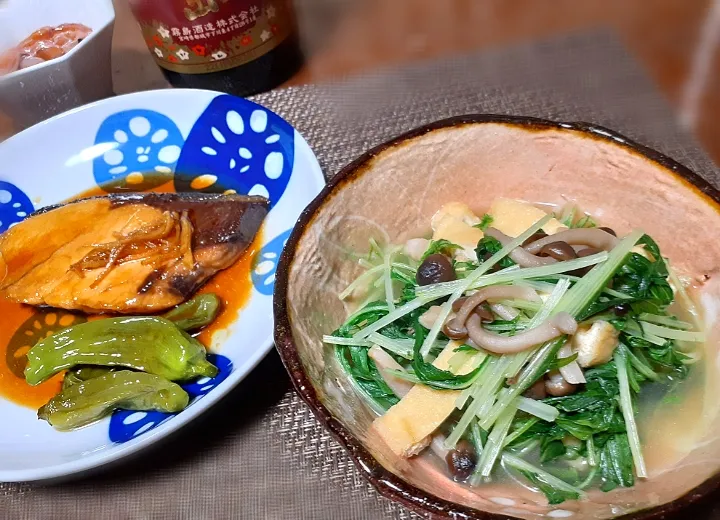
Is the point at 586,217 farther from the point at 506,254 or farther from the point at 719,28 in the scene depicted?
the point at 719,28

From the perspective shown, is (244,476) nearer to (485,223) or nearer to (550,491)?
(550,491)

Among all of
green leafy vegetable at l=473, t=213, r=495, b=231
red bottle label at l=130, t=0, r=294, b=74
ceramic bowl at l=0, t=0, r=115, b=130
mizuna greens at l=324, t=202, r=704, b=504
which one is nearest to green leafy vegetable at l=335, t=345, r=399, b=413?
mizuna greens at l=324, t=202, r=704, b=504

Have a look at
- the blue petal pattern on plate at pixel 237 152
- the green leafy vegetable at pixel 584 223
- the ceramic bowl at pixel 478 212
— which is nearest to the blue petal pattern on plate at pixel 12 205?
the blue petal pattern on plate at pixel 237 152

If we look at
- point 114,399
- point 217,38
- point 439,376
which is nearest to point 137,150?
point 217,38

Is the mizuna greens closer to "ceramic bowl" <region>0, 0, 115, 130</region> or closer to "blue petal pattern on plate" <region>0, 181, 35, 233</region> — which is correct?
"blue petal pattern on plate" <region>0, 181, 35, 233</region>

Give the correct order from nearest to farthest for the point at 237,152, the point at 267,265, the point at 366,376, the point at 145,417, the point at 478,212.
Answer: the point at 366,376 → the point at 145,417 → the point at 478,212 → the point at 267,265 → the point at 237,152

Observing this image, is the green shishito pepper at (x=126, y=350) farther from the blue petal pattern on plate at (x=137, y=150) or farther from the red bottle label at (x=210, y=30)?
the red bottle label at (x=210, y=30)

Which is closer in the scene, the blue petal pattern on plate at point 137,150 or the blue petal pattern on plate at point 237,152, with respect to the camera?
the blue petal pattern on plate at point 237,152
